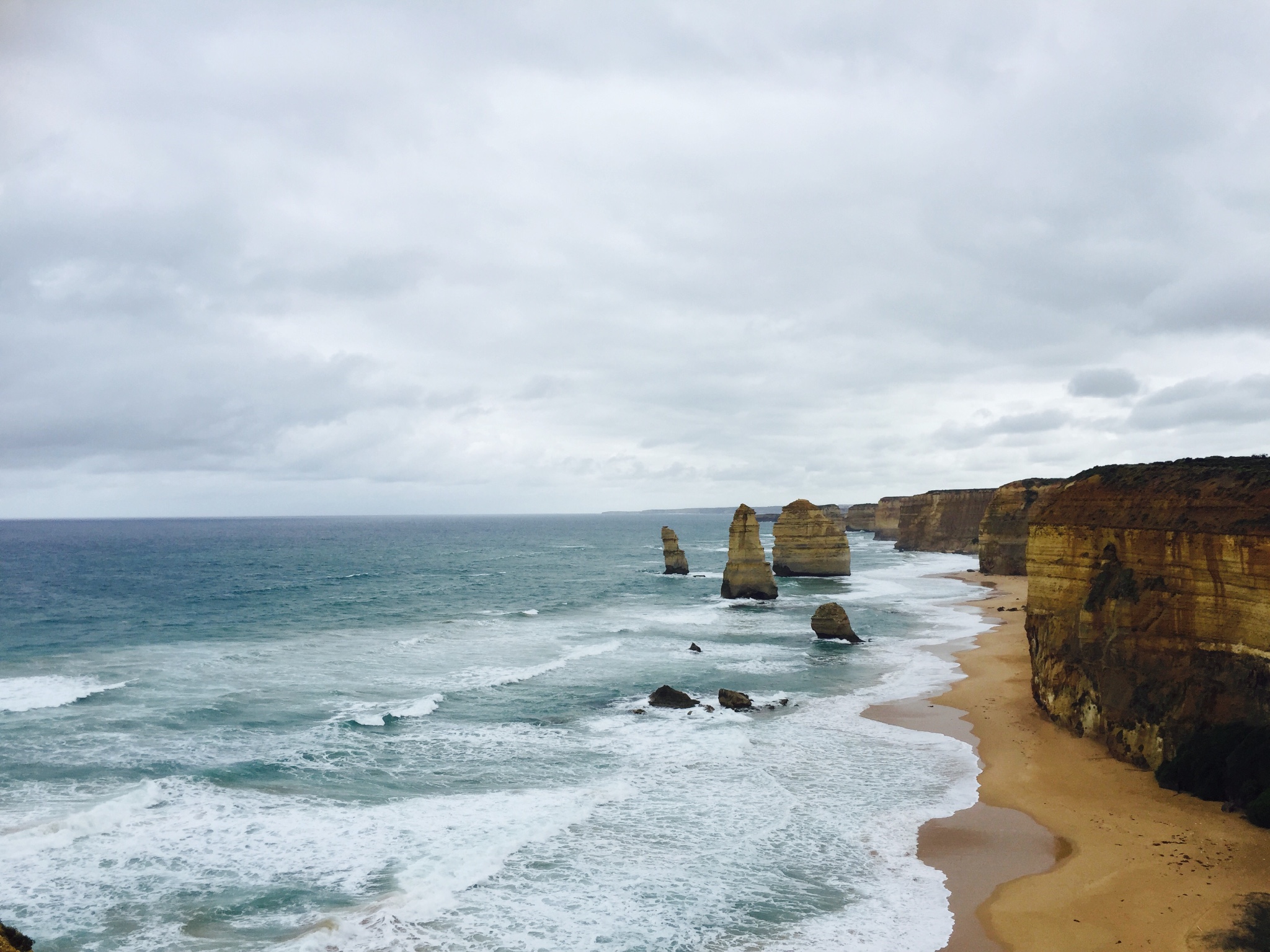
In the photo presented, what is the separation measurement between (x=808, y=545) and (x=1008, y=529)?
1804 centimetres

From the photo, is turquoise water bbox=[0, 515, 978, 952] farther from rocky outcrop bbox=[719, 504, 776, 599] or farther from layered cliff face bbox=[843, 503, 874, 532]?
layered cliff face bbox=[843, 503, 874, 532]

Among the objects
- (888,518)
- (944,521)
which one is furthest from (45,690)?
(888,518)

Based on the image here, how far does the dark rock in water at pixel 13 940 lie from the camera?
24.0ft

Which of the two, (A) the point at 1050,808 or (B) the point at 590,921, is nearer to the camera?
(B) the point at 590,921

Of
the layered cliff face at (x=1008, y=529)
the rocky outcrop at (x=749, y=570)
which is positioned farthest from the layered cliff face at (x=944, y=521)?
the rocky outcrop at (x=749, y=570)

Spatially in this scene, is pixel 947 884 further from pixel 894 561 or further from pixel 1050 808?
pixel 894 561

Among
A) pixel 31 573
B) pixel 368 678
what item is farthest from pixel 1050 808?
pixel 31 573

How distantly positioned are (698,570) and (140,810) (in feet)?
238

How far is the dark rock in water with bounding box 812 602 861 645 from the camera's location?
42.4 meters

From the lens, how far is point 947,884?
16016 millimetres

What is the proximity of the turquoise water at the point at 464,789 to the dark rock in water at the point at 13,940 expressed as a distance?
6376mm

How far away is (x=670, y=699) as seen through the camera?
29.6m

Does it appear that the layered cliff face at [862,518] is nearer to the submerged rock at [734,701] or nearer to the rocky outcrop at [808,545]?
the rocky outcrop at [808,545]

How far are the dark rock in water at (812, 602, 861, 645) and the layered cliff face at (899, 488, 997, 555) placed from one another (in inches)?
2536
